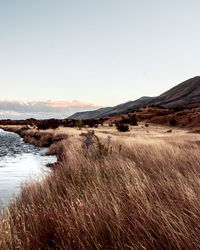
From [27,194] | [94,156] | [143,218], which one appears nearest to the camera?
[143,218]

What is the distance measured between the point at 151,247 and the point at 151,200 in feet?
3.14

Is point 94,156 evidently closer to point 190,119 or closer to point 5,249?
point 5,249

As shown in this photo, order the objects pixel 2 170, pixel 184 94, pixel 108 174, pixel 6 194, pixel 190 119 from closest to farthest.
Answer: pixel 108 174 < pixel 6 194 < pixel 2 170 < pixel 190 119 < pixel 184 94

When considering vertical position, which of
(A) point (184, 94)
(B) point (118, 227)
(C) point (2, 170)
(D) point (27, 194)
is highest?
(A) point (184, 94)

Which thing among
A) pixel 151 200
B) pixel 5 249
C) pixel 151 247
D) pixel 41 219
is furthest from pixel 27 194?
pixel 151 247

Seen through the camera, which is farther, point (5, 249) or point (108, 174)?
point (108, 174)

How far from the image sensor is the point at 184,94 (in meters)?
187

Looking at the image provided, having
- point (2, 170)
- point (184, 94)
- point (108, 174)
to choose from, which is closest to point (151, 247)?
point (108, 174)

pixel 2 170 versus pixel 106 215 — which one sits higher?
pixel 106 215

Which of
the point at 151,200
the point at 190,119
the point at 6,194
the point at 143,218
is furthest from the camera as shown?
the point at 190,119

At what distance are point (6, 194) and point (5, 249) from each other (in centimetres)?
523

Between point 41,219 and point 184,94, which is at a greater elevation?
point 184,94

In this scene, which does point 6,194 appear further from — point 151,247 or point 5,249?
point 151,247

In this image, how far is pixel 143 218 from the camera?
278 cm
